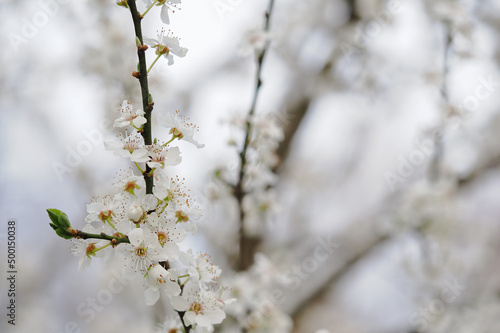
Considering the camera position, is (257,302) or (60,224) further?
(257,302)

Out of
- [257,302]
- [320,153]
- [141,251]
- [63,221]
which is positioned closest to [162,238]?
[141,251]

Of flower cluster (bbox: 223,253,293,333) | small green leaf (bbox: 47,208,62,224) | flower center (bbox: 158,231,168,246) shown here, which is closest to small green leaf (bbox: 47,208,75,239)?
small green leaf (bbox: 47,208,62,224)

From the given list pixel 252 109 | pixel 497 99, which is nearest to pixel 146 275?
pixel 252 109

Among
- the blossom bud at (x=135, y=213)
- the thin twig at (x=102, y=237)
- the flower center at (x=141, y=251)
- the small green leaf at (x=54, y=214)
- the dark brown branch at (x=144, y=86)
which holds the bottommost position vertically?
the flower center at (x=141, y=251)

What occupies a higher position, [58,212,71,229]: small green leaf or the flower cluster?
the flower cluster

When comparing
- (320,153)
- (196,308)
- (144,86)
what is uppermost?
(320,153)

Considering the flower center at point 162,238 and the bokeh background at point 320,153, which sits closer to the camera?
the flower center at point 162,238

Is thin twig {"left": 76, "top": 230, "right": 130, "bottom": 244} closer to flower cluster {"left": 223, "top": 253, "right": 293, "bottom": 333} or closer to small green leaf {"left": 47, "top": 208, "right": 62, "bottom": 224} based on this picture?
small green leaf {"left": 47, "top": 208, "right": 62, "bottom": 224}

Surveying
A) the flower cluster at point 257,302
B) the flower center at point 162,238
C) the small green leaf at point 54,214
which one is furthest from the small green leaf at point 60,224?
the flower cluster at point 257,302

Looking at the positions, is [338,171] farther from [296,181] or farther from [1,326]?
[1,326]

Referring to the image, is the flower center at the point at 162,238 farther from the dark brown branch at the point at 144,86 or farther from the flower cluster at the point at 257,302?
the flower cluster at the point at 257,302

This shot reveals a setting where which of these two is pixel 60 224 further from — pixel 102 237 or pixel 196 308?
pixel 196 308
